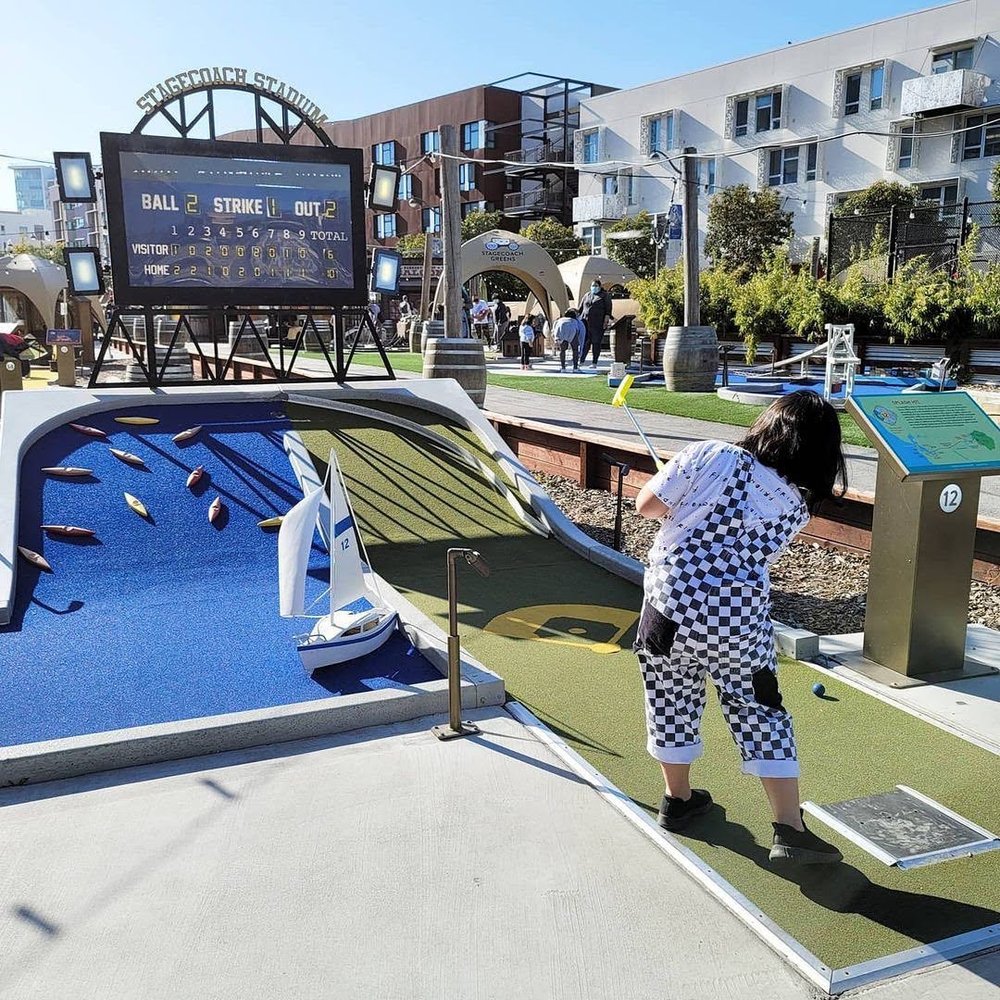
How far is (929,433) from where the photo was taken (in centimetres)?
504

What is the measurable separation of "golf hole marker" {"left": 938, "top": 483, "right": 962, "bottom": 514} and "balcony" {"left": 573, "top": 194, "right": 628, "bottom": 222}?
151 feet

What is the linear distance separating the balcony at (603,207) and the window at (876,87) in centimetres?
1326

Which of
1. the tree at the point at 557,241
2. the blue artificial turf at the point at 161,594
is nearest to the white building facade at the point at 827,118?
the tree at the point at 557,241

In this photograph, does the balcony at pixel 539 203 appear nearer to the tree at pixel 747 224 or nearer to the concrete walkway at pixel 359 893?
the tree at pixel 747 224

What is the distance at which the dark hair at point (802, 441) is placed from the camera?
10.5 feet

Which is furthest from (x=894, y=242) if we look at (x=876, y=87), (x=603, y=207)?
(x=603, y=207)

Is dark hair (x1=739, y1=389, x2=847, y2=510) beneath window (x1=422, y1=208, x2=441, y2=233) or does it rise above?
beneath

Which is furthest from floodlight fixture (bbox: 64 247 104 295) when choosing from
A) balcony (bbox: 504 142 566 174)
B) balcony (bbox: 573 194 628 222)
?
balcony (bbox: 504 142 566 174)

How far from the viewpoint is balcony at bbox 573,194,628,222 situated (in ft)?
161

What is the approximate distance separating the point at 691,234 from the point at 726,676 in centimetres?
1414

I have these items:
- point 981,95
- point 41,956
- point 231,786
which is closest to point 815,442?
point 231,786

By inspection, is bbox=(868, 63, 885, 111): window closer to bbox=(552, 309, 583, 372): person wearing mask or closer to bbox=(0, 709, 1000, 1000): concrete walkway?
bbox=(552, 309, 583, 372): person wearing mask

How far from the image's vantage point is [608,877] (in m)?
3.27

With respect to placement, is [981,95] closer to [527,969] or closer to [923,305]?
[923,305]
